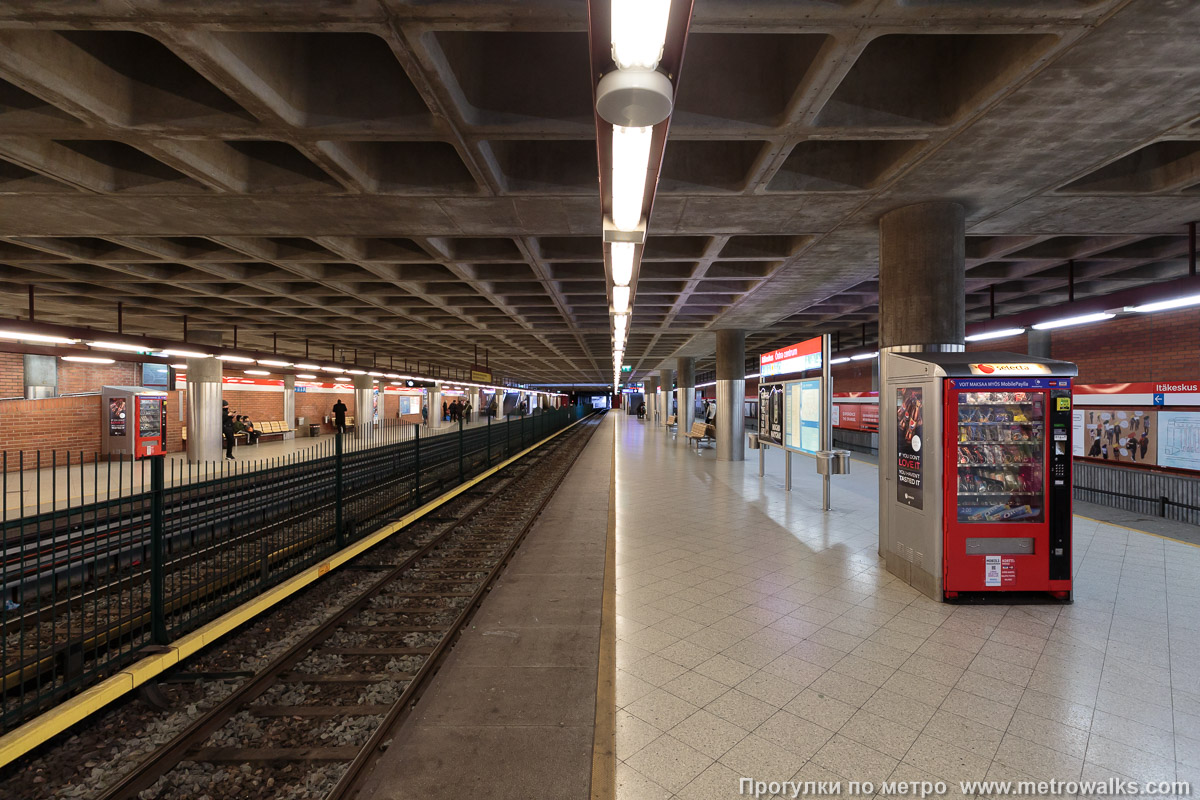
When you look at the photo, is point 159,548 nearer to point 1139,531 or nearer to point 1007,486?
point 1007,486

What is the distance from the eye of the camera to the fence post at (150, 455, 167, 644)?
380 cm

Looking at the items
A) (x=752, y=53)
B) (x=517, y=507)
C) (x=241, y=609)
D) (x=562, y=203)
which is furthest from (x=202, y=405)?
(x=752, y=53)

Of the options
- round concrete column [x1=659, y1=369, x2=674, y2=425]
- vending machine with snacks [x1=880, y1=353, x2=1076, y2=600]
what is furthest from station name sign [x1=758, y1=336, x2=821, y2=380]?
round concrete column [x1=659, y1=369, x2=674, y2=425]

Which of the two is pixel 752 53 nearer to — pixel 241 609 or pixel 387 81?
pixel 387 81

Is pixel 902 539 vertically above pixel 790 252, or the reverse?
pixel 790 252

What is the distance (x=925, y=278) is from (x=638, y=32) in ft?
16.2

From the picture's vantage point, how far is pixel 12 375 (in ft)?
49.8

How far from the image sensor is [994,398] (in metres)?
4.79

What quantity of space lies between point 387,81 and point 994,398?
6.20 m

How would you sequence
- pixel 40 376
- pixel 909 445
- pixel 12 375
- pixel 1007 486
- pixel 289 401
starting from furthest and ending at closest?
pixel 289 401 < pixel 40 376 < pixel 12 375 < pixel 909 445 < pixel 1007 486

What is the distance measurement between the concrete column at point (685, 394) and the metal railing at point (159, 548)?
50.5 ft

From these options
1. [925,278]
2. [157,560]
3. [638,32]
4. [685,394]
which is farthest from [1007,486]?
[685,394]

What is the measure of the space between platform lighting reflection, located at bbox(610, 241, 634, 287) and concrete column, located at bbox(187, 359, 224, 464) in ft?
48.4

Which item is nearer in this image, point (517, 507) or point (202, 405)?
point (517, 507)
